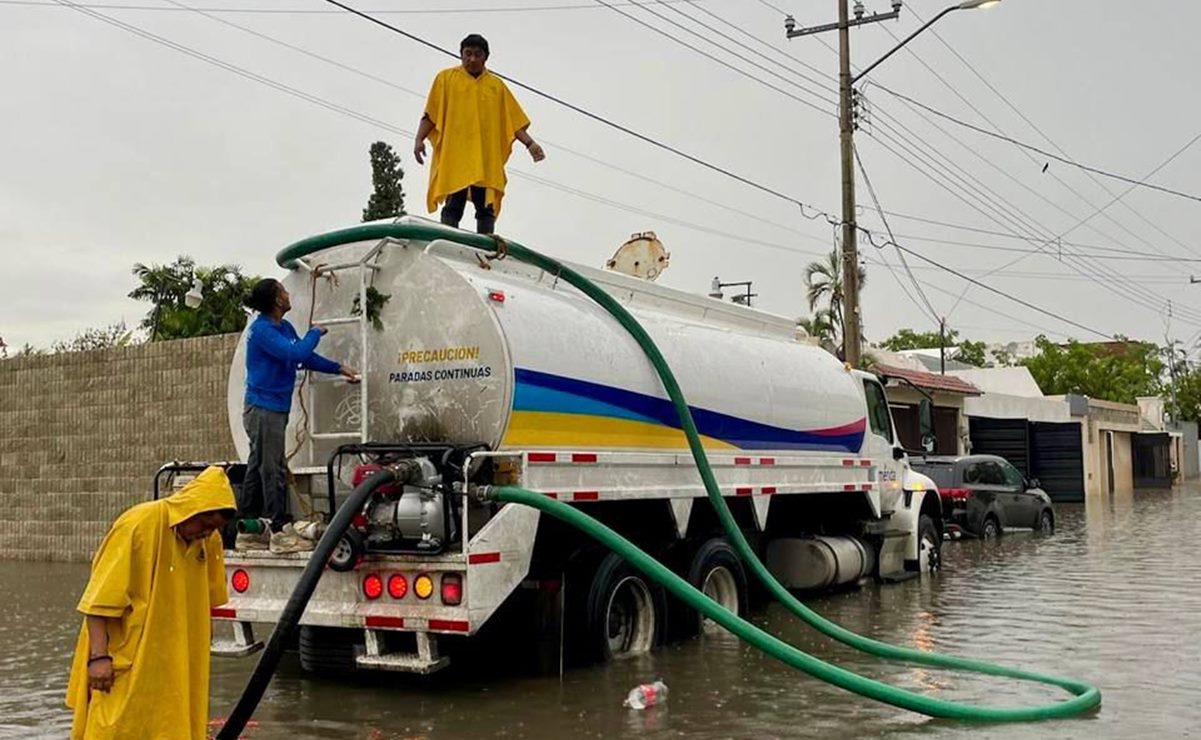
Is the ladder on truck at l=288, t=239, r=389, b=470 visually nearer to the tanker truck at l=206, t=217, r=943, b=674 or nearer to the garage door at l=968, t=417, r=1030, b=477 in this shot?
the tanker truck at l=206, t=217, r=943, b=674

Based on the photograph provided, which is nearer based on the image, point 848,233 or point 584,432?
point 584,432

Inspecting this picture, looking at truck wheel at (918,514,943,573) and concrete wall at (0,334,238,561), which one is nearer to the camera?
truck wheel at (918,514,943,573)

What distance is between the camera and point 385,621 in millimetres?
7441

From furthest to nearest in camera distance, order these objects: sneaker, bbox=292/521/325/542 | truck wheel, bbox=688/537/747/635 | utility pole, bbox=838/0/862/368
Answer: utility pole, bbox=838/0/862/368
truck wheel, bbox=688/537/747/635
sneaker, bbox=292/521/325/542

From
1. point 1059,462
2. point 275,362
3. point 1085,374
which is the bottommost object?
point 1059,462

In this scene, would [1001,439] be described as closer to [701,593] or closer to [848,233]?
[848,233]

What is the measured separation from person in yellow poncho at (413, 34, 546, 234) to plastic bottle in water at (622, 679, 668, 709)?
151 inches

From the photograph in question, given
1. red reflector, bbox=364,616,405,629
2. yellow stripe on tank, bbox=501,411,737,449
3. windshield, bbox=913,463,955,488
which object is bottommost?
red reflector, bbox=364,616,405,629

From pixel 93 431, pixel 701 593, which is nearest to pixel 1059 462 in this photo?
pixel 93 431

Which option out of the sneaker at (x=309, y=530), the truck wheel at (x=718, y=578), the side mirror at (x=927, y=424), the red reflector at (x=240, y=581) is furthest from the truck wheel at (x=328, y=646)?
the side mirror at (x=927, y=424)

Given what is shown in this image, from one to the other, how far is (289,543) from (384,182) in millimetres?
22851

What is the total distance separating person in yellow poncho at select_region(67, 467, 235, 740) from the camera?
15.6 feet

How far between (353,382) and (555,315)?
1467 mm

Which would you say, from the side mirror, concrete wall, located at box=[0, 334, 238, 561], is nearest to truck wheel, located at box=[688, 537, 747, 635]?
the side mirror
